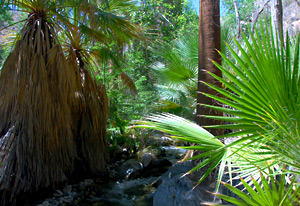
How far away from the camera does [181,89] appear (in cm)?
671

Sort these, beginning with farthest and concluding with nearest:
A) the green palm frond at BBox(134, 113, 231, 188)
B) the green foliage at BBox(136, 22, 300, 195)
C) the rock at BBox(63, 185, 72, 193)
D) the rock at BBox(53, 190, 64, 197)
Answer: the rock at BBox(63, 185, 72, 193)
the rock at BBox(53, 190, 64, 197)
the green palm frond at BBox(134, 113, 231, 188)
the green foliage at BBox(136, 22, 300, 195)

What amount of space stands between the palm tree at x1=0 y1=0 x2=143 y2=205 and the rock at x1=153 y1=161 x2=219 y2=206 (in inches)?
85.1

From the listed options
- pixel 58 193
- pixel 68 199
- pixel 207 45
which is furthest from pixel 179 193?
pixel 58 193

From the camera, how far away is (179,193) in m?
4.48

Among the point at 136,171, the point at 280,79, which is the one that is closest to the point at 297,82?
the point at 280,79

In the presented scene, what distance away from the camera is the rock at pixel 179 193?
4176 mm

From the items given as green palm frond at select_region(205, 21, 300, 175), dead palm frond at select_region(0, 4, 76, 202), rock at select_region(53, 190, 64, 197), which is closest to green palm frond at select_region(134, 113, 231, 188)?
green palm frond at select_region(205, 21, 300, 175)

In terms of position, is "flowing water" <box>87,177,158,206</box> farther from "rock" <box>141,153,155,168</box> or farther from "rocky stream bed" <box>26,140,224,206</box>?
"rock" <box>141,153,155,168</box>

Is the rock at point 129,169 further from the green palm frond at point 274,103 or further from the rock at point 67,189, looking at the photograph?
the green palm frond at point 274,103

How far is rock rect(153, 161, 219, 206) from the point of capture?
4.18 meters

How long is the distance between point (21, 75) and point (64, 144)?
162 centimetres

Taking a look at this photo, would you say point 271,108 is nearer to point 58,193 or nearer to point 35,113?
point 35,113

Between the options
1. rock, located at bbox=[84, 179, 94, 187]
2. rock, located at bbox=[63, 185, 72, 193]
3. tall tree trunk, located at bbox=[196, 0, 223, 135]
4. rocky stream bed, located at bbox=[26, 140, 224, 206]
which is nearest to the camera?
tall tree trunk, located at bbox=[196, 0, 223, 135]

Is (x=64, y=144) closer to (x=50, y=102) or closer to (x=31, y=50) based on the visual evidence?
(x=50, y=102)
